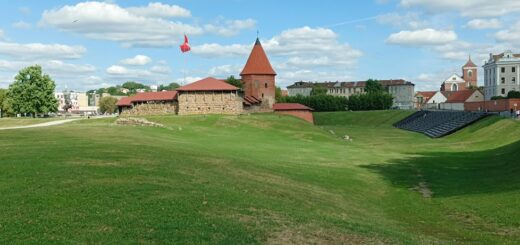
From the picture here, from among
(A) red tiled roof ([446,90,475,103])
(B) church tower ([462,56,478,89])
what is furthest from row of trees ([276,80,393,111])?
(B) church tower ([462,56,478,89])

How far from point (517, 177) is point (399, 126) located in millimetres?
72153

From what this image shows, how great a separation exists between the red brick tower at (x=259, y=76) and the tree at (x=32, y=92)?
3265cm

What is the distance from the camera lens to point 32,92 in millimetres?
85812

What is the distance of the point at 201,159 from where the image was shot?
23.4m

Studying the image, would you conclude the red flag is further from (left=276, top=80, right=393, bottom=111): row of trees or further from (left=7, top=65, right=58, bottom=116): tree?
(left=276, top=80, right=393, bottom=111): row of trees

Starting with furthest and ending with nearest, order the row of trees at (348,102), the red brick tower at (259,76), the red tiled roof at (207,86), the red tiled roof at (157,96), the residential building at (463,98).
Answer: the row of trees at (348,102), the residential building at (463,98), the red brick tower at (259,76), the red tiled roof at (157,96), the red tiled roof at (207,86)

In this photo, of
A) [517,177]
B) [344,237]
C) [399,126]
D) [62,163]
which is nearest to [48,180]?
[62,163]

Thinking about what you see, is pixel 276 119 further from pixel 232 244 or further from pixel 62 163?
pixel 232 244

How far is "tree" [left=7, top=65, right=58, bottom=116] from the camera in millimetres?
85250

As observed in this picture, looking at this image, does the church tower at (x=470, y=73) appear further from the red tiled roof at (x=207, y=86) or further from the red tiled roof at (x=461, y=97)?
the red tiled roof at (x=207, y=86)

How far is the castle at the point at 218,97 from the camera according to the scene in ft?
236

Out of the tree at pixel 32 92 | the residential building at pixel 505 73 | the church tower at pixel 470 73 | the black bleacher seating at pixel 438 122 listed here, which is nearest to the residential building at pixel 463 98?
the residential building at pixel 505 73

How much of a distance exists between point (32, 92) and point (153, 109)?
2353 cm

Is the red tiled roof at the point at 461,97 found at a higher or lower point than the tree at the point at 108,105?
higher
